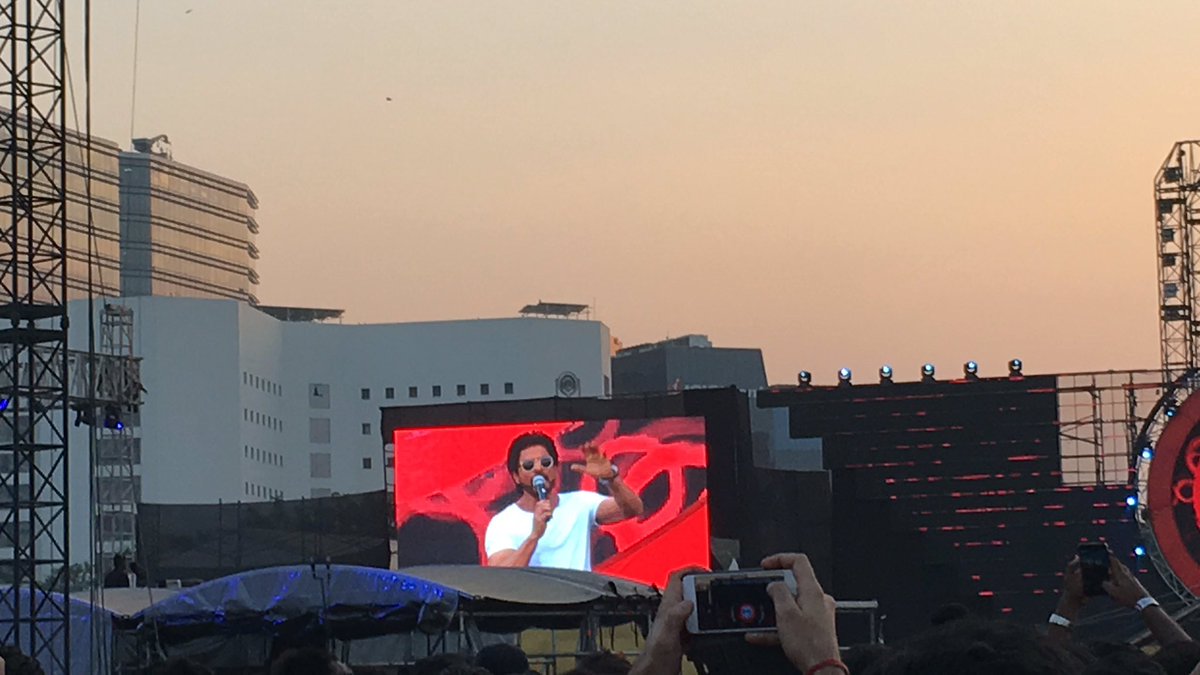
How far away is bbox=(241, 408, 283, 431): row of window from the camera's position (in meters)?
120

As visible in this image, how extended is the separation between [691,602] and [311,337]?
124 metres

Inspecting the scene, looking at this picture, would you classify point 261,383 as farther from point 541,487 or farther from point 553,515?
point 553,515

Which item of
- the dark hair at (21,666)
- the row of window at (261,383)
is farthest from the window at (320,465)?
the dark hair at (21,666)

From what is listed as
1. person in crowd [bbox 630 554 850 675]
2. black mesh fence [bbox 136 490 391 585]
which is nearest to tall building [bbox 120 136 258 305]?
black mesh fence [bbox 136 490 391 585]

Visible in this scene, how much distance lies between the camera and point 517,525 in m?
44.3

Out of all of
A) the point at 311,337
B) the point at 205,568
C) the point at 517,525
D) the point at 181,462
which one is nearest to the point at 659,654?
the point at 517,525

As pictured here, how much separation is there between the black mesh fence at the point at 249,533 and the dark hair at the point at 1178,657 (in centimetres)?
4015

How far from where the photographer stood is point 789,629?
451cm

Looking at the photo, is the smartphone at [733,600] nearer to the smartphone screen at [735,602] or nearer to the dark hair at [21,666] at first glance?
the smartphone screen at [735,602]

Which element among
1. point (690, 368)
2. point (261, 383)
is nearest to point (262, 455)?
point (261, 383)

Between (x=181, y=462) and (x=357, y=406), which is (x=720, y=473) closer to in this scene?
(x=181, y=462)

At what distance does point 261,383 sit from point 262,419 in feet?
6.69

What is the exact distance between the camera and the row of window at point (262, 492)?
396 feet

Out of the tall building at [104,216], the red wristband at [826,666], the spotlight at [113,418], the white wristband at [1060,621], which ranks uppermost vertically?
the tall building at [104,216]
